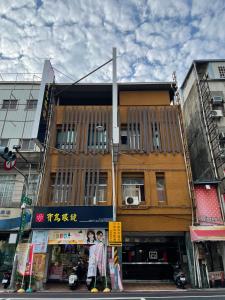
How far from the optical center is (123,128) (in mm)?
18812

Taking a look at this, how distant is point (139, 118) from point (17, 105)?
33.6 ft

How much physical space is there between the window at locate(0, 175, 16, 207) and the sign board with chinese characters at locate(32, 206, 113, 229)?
318 cm

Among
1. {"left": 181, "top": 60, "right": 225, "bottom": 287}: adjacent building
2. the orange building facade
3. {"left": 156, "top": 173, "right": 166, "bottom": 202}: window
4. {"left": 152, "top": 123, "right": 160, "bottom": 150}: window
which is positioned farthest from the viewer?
{"left": 152, "top": 123, "right": 160, "bottom": 150}: window

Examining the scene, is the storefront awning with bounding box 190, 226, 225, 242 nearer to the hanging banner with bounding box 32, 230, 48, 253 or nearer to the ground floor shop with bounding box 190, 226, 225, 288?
the ground floor shop with bounding box 190, 226, 225, 288

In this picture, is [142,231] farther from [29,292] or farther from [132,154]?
[29,292]

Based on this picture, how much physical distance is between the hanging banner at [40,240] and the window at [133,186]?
17.9ft

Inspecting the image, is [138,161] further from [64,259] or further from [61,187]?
[64,259]

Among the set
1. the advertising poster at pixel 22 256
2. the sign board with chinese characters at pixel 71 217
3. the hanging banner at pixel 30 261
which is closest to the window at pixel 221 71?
the sign board with chinese characters at pixel 71 217

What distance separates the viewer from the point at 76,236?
14.6 metres

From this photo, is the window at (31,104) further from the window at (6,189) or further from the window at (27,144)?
the window at (6,189)

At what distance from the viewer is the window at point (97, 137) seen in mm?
17828

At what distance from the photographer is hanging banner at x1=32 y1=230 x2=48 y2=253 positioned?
14.1m

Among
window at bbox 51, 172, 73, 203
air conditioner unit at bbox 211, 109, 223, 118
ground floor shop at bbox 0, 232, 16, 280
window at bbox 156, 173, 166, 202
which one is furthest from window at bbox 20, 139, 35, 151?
air conditioner unit at bbox 211, 109, 223, 118

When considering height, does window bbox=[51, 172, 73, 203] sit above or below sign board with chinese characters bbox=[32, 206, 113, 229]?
above
